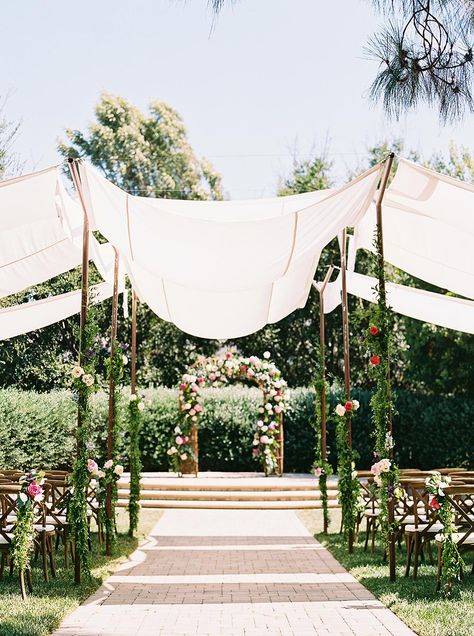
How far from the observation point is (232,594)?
22.2ft

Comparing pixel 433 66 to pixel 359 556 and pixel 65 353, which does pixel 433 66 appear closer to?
pixel 359 556

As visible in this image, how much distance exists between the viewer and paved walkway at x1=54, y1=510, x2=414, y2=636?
219 inches

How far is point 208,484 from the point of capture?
14.1m

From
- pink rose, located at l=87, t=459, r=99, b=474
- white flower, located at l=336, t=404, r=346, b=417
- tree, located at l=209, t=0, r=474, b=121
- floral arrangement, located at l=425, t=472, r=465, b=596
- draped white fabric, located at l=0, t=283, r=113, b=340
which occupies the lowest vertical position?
floral arrangement, located at l=425, t=472, r=465, b=596

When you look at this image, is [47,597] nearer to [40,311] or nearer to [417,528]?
[417,528]

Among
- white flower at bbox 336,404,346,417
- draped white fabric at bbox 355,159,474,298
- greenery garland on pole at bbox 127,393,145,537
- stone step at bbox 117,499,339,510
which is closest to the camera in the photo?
draped white fabric at bbox 355,159,474,298

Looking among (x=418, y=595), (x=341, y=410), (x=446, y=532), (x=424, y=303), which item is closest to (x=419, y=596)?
(x=418, y=595)

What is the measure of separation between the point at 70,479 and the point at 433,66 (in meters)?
4.58

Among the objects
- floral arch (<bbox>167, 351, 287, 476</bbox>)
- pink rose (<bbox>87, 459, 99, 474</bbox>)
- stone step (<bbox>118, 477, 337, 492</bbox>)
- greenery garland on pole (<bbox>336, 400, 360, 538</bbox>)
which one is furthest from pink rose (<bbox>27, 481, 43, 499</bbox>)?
floral arch (<bbox>167, 351, 287, 476</bbox>)

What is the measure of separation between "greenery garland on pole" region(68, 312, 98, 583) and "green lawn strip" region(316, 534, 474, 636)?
2512 mm

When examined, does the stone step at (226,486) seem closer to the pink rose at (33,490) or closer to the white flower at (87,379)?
the white flower at (87,379)

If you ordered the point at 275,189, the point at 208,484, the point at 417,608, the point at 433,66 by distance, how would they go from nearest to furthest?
1. the point at 417,608
2. the point at 433,66
3. the point at 208,484
4. the point at 275,189

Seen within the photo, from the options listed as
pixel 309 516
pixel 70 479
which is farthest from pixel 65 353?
pixel 70 479

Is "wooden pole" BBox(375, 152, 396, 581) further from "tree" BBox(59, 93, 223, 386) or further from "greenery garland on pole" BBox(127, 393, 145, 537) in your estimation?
"tree" BBox(59, 93, 223, 386)
